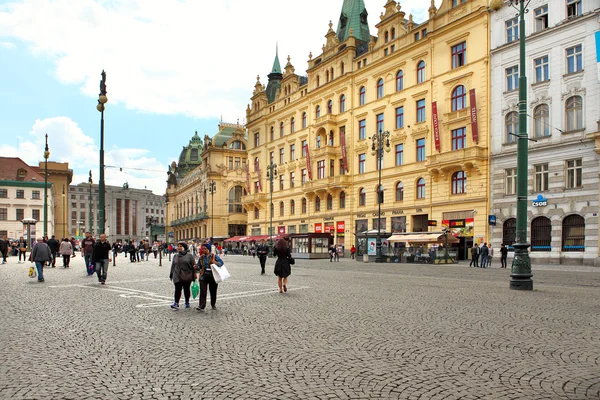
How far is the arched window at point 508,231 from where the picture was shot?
3691 cm

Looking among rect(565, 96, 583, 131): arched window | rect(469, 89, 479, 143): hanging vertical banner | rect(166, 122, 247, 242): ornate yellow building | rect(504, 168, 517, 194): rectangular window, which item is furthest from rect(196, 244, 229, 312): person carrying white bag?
rect(166, 122, 247, 242): ornate yellow building

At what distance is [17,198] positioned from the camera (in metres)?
83.1

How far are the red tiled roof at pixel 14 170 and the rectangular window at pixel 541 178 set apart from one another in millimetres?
78609

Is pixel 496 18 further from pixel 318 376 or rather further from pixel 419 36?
pixel 318 376

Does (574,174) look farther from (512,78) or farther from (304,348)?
(304,348)

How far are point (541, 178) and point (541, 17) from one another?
1134 centimetres

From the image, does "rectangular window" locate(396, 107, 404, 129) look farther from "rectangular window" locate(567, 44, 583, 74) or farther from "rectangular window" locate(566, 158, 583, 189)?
"rectangular window" locate(566, 158, 583, 189)

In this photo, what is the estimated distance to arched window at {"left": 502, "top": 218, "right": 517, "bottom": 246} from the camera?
121 ft

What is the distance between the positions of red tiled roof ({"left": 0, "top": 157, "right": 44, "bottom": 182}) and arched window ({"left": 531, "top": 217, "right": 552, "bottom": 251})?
258 feet

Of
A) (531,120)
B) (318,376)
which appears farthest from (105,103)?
(531,120)

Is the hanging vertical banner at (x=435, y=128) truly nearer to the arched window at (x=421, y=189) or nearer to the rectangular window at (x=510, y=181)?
the arched window at (x=421, y=189)

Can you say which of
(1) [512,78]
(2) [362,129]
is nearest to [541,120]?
(1) [512,78]

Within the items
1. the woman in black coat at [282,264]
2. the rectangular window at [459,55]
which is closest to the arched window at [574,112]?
the rectangular window at [459,55]

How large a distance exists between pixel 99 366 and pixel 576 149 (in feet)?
112
